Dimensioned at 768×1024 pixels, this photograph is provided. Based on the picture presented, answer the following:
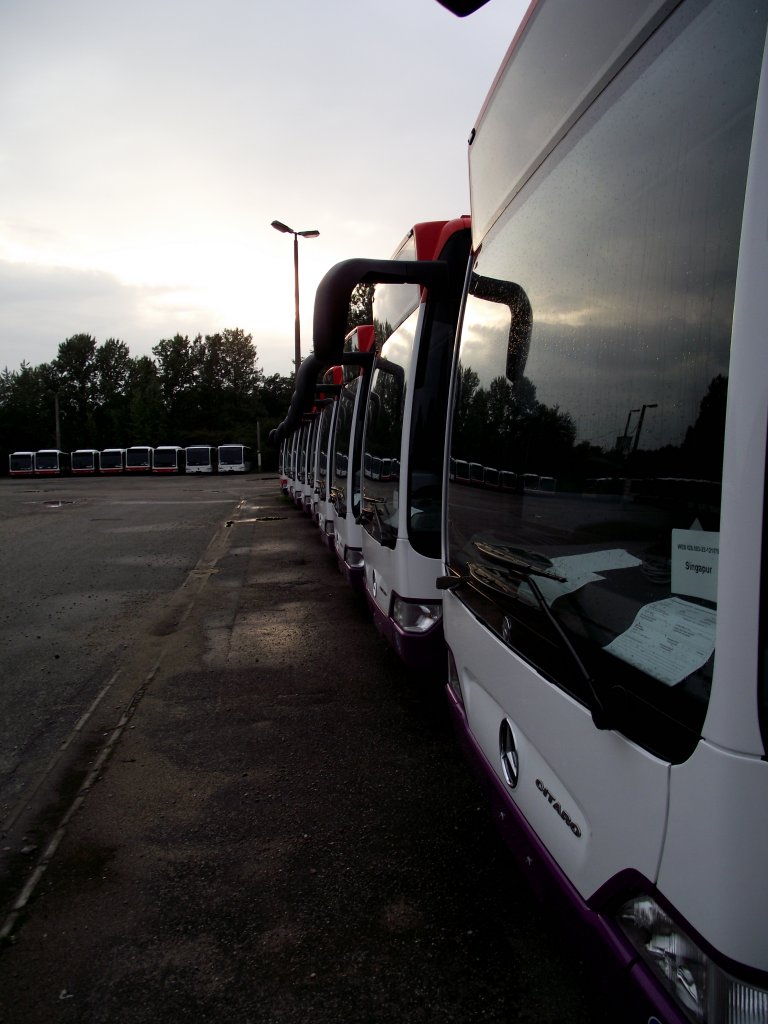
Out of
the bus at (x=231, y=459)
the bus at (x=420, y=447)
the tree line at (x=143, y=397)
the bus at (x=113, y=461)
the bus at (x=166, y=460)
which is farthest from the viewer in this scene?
the tree line at (x=143, y=397)

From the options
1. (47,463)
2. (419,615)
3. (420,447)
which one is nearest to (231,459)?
(47,463)

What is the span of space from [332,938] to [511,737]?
38.0 inches

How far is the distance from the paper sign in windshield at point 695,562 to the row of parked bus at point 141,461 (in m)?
64.9

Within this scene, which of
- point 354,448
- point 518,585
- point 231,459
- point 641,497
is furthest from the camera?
point 231,459

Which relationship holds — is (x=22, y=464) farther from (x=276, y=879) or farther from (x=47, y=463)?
(x=276, y=879)

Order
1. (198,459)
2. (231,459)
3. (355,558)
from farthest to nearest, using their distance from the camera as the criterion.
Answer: (231,459) < (198,459) < (355,558)

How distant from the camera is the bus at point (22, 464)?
2719 inches

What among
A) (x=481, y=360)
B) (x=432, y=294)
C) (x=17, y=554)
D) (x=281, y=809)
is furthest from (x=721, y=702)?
(x=17, y=554)

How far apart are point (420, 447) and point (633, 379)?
2882 mm

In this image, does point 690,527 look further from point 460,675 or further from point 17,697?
point 17,697

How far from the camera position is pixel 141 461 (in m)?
68.0

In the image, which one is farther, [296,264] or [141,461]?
[141,461]

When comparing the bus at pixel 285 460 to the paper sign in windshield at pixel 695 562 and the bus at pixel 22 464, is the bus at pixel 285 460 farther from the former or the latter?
the bus at pixel 22 464

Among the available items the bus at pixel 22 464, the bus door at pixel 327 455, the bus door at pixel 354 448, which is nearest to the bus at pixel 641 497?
the bus door at pixel 354 448
